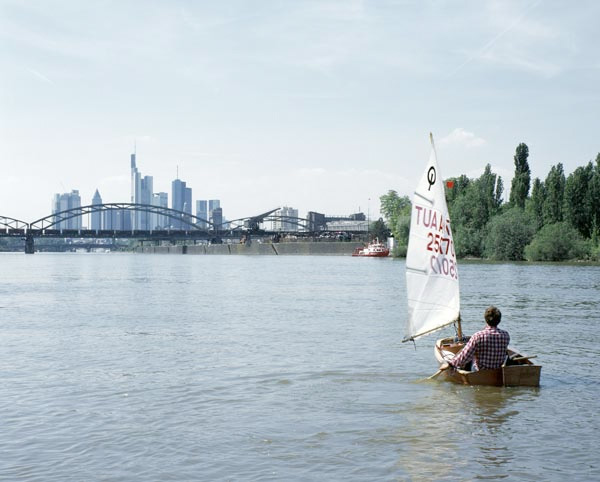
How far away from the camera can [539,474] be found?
42.9ft

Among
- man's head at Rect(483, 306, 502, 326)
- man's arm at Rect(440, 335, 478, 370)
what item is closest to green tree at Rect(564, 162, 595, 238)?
man's arm at Rect(440, 335, 478, 370)

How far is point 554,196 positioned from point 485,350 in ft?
353

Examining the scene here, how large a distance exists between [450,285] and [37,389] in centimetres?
1148

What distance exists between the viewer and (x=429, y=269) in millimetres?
22297

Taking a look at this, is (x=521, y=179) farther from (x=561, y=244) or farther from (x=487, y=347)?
(x=487, y=347)

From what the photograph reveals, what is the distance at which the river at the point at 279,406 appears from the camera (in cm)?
1357

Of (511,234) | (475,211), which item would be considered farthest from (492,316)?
(475,211)

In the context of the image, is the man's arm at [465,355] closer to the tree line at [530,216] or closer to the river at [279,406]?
the river at [279,406]

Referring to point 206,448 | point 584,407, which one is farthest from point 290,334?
point 206,448

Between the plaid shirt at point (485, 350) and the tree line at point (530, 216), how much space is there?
3346 inches

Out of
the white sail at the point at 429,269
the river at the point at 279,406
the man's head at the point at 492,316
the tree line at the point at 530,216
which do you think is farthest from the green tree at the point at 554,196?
the man's head at the point at 492,316

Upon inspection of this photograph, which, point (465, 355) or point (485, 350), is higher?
point (485, 350)

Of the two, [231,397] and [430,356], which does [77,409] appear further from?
[430,356]

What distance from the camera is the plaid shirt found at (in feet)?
62.0
